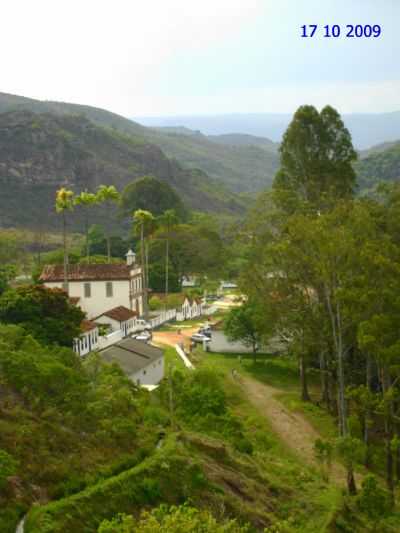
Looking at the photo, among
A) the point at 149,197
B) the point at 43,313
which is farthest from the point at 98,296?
the point at 149,197

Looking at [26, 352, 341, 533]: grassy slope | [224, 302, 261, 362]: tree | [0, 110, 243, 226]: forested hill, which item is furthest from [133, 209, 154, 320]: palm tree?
[0, 110, 243, 226]: forested hill

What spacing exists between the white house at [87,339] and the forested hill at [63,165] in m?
78.9

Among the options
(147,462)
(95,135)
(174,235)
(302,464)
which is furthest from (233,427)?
(95,135)

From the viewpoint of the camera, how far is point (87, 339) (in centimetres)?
3788

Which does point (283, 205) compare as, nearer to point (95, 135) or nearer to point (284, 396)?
point (284, 396)

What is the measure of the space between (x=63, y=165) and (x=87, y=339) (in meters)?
94.2

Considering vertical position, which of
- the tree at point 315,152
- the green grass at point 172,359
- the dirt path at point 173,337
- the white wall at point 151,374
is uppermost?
the tree at point 315,152

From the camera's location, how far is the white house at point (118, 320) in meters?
44.7

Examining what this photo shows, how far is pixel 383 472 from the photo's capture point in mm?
27656

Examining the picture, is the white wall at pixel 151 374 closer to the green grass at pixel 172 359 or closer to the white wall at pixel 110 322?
the green grass at pixel 172 359

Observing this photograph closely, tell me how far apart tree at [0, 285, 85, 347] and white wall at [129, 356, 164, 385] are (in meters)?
3.39

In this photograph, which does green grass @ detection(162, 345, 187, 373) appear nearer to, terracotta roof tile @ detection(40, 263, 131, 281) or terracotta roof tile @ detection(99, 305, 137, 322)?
terracotta roof tile @ detection(99, 305, 137, 322)

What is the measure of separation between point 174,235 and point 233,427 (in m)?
43.3

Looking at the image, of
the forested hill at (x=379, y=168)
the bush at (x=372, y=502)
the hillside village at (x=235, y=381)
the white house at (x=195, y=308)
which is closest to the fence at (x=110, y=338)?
the hillside village at (x=235, y=381)
